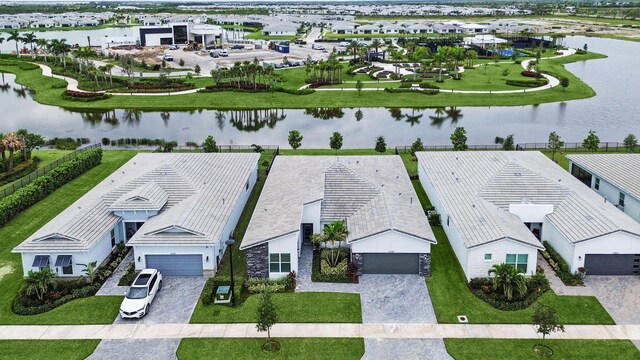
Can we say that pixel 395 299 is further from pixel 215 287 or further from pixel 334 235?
pixel 215 287

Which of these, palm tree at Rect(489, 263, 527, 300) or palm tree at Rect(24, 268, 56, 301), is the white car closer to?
palm tree at Rect(24, 268, 56, 301)

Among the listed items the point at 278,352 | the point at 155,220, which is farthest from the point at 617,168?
the point at 155,220

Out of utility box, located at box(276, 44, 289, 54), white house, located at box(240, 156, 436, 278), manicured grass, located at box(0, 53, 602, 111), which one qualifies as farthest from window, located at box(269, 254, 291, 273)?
utility box, located at box(276, 44, 289, 54)

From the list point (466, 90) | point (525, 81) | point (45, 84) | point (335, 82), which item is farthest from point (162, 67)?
point (525, 81)

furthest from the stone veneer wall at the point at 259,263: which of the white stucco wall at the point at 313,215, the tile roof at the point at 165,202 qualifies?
the white stucco wall at the point at 313,215

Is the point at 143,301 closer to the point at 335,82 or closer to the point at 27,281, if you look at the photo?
the point at 27,281

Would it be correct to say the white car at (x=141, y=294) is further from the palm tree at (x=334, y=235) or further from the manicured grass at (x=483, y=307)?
the manicured grass at (x=483, y=307)
